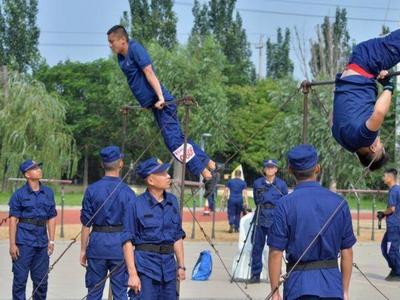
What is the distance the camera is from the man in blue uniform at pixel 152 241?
7.29 m

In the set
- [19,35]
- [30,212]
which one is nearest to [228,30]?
[19,35]

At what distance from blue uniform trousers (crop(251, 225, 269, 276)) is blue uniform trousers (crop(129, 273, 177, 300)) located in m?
6.40

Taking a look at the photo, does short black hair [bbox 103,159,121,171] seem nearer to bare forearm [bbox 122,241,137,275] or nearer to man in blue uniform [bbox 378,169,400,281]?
bare forearm [bbox 122,241,137,275]

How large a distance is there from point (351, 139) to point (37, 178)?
18.0 ft

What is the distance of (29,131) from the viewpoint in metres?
36.8

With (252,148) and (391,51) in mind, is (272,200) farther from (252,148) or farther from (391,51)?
(252,148)

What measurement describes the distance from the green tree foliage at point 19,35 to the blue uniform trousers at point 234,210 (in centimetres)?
3869

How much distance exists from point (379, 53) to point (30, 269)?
5870 mm

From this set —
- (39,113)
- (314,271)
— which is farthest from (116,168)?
(39,113)

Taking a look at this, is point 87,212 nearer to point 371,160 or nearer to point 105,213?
point 105,213

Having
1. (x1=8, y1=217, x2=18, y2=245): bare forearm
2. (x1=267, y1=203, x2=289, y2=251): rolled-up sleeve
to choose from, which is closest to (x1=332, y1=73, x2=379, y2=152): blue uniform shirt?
(x1=267, y1=203, x2=289, y2=251): rolled-up sleeve

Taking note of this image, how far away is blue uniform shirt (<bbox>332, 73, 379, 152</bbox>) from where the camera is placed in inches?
206

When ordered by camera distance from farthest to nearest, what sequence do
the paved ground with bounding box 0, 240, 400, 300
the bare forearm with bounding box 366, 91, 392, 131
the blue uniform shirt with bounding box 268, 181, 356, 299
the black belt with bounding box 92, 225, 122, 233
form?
1. the paved ground with bounding box 0, 240, 400, 300
2. the black belt with bounding box 92, 225, 122, 233
3. the blue uniform shirt with bounding box 268, 181, 356, 299
4. the bare forearm with bounding box 366, 91, 392, 131

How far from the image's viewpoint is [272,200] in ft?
45.6
